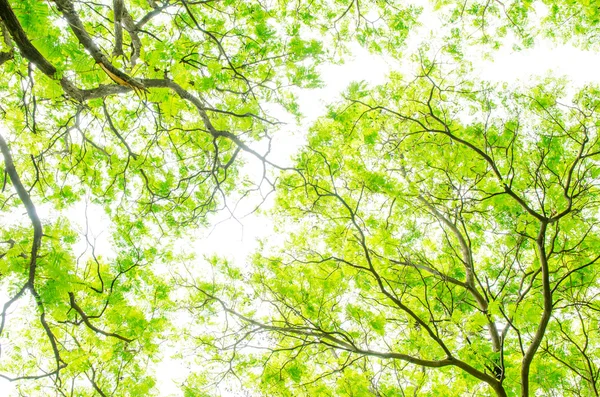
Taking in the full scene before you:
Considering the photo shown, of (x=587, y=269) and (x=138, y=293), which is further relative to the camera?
(x=138, y=293)

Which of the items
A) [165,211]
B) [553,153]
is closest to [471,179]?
[553,153]

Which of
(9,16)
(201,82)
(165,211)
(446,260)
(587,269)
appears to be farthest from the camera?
(446,260)

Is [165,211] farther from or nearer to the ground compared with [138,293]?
farther from the ground

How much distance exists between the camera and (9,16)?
188 centimetres

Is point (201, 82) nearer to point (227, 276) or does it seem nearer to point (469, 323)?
point (227, 276)

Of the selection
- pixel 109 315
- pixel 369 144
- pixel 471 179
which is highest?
pixel 369 144

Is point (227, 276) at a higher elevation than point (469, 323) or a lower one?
higher

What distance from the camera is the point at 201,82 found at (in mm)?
3631

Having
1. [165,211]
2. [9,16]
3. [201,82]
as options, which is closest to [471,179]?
[201,82]

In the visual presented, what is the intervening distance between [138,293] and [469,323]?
5.33 metres

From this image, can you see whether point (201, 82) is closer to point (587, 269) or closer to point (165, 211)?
point (165, 211)

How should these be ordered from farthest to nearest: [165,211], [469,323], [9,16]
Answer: [165,211] → [469,323] → [9,16]

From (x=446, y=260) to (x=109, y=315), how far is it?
6303 mm

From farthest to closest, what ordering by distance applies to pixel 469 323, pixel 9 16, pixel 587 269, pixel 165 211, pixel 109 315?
pixel 165 211 → pixel 587 269 → pixel 109 315 → pixel 469 323 → pixel 9 16
